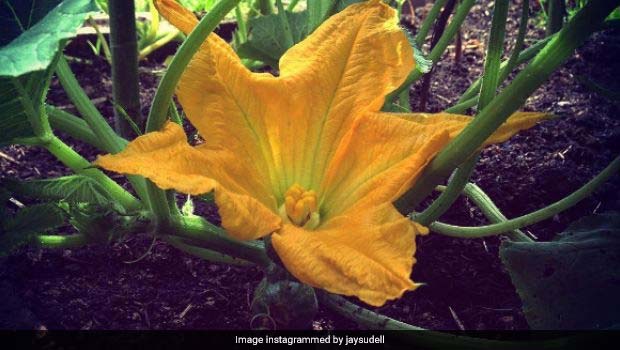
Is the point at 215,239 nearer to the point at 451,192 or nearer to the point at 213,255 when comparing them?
the point at 213,255

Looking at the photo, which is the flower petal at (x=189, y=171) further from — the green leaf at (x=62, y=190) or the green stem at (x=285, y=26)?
the green stem at (x=285, y=26)

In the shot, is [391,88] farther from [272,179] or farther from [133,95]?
[133,95]

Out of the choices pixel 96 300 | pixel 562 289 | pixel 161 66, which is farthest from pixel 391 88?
pixel 161 66

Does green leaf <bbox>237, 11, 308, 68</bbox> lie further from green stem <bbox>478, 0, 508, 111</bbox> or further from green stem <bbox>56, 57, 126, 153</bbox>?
green stem <bbox>478, 0, 508, 111</bbox>

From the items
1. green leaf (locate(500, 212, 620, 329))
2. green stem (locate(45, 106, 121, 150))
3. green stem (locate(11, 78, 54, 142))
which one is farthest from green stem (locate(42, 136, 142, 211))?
green leaf (locate(500, 212, 620, 329))

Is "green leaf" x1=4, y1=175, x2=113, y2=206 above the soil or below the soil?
above

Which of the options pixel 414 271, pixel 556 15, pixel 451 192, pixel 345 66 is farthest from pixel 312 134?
pixel 556 15

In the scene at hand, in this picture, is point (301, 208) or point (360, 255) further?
point (301, 208)
